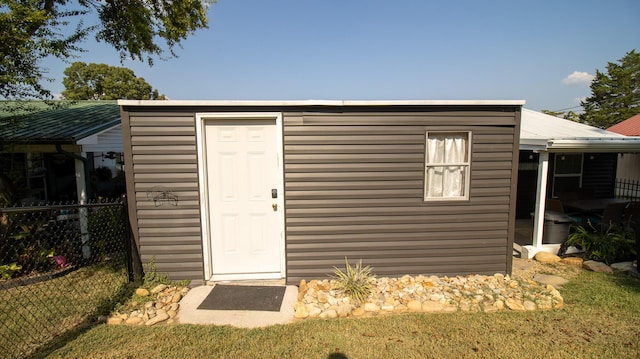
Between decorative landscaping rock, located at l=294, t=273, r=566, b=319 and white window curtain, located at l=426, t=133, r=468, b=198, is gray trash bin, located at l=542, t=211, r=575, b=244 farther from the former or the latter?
white window curtain, located at l=426, t=133, r=468, b=198

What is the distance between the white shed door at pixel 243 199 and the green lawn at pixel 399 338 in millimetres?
1168

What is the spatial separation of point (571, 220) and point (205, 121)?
663 centimetres

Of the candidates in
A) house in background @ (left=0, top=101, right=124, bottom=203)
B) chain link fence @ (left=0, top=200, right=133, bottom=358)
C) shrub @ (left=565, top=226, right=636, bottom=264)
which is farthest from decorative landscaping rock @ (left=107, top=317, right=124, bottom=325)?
shrub @ (left=565, top=226, right=636, bottom=264)

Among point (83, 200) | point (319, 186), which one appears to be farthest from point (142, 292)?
point (319, 186)

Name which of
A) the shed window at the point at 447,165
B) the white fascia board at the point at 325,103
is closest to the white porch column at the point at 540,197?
the white fascia board at the point at 325,103

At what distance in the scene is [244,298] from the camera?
376 cm

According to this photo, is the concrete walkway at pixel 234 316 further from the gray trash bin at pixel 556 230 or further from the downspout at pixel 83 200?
the gray trash bin at pixel 556 230

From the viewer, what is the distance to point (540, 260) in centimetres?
516

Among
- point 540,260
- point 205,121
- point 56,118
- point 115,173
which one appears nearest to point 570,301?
point 540,260

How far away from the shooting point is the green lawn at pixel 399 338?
2.71m

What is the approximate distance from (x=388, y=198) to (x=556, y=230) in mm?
3737

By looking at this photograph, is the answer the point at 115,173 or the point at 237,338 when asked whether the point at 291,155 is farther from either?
the point at 115,173

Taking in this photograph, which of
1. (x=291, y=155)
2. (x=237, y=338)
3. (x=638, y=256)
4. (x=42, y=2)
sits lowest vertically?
(x=237, y=338)

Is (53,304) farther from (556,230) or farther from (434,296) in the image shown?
(556,230)
